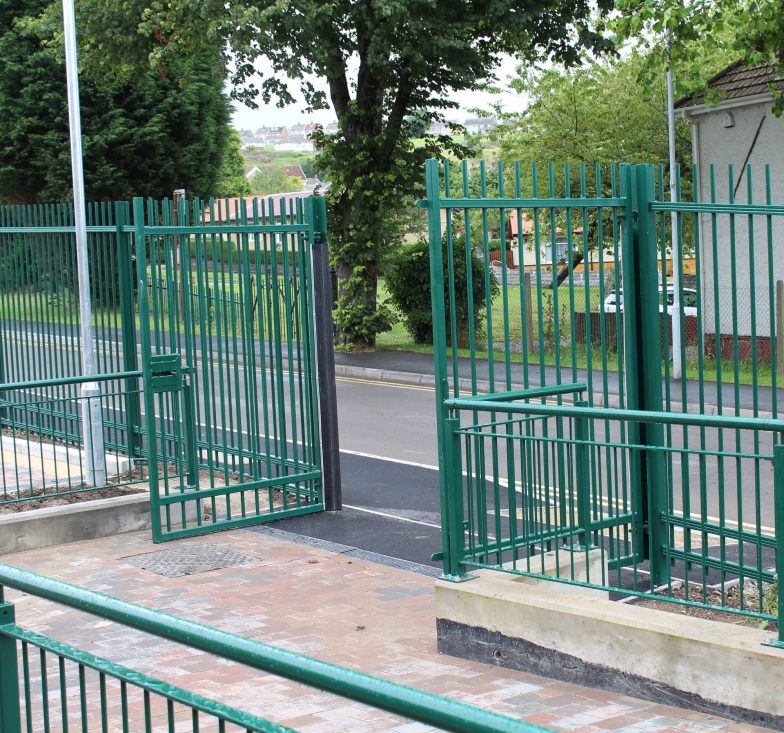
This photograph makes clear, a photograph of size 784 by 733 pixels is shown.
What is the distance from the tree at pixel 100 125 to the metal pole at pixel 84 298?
77.1ft

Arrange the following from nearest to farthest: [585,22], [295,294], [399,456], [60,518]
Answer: [60,518] → [295,294] → [399,456] → [585,22]

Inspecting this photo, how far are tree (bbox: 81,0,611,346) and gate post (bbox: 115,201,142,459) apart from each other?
10954mm

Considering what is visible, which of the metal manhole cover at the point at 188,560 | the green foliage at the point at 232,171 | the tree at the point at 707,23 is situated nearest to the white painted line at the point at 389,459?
the metal manhole cover at the point at 188,560

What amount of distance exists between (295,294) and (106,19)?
55.5 feet

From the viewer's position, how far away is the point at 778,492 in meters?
5.07

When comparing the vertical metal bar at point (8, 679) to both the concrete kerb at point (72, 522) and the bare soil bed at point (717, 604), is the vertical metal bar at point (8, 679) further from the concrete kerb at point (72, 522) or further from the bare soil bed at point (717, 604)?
the concrete kerb at point (72, 522)

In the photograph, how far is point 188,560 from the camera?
349 inches

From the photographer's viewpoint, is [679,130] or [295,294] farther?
[679,130]

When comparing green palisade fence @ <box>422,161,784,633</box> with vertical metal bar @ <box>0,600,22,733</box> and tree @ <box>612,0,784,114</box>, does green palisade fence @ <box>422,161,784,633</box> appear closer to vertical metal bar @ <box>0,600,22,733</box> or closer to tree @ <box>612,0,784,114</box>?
vertical metal bar @ <box>0,600,22,733</box>

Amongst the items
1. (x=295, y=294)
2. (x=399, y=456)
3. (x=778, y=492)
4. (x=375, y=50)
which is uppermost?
(x=375, y=50)

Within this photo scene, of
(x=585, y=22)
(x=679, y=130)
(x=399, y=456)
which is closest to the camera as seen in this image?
(x=399, y=456)

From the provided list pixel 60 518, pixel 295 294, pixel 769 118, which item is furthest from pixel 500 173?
pixel 769 118

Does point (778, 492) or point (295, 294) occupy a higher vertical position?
point (295, 294)

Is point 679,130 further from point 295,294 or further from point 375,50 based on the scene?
point 295,294
